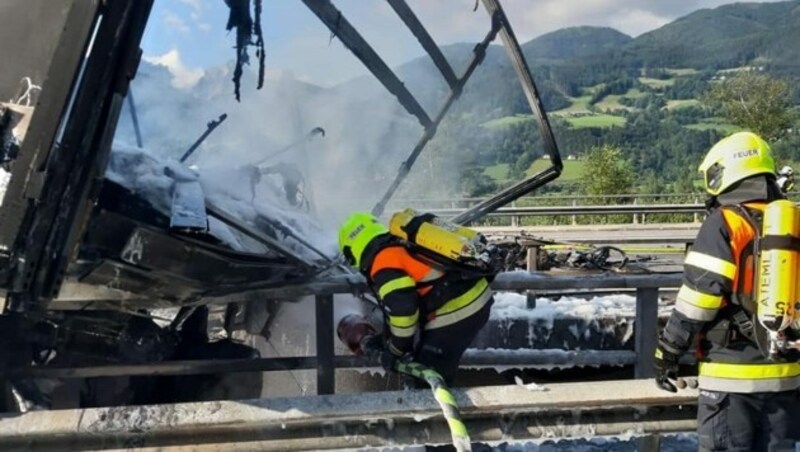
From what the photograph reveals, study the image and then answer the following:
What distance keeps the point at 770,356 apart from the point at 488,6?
86.9 inches

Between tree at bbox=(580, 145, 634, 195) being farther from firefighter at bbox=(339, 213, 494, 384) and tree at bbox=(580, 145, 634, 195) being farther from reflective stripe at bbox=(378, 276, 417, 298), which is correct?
reflective stripe at bbox=(378, 276, 417, 298)

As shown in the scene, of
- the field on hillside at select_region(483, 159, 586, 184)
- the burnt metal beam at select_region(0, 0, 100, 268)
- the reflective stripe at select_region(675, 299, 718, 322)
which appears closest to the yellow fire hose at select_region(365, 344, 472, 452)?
the reflective stripe at select_region(675, 299, 718, 322)

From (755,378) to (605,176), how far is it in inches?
1005

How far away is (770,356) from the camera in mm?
2422

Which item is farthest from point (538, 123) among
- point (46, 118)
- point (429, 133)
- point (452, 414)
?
point (46, 118)

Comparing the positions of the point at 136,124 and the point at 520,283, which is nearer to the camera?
the point at 520,283

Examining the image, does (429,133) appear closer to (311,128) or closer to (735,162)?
(311,128)

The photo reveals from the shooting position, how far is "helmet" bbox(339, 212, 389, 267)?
10.6 feet

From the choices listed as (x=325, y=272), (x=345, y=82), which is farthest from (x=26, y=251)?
(x=345, y=82)

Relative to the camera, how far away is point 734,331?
8.36 ft

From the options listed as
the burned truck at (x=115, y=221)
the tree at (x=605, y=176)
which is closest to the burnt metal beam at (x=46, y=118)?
the burned truck at (x=115, y=221)

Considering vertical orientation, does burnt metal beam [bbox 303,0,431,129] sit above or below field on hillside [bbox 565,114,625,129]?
below

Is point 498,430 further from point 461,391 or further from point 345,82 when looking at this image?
point 345,82

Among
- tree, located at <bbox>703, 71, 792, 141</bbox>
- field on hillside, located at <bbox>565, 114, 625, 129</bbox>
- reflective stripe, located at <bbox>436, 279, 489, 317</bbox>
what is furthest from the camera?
field on hillside, located at <bbox>565, 114, 625, 129</bbox>
